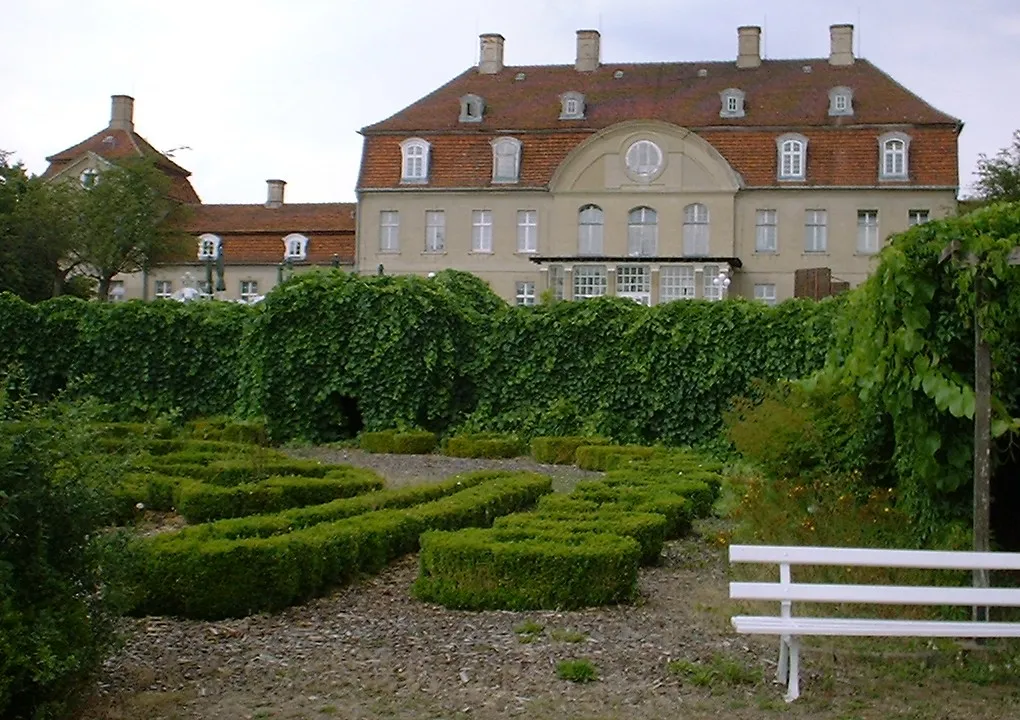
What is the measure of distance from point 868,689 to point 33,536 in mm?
4094

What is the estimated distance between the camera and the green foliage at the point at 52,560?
5.21m

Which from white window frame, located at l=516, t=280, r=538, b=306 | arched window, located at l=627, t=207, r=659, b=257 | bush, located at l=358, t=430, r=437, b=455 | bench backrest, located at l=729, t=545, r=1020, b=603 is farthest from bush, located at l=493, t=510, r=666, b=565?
white window frame, located at l=516, t=280, r=538, b=306

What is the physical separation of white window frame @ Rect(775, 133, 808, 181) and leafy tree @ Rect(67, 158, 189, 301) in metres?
20.2

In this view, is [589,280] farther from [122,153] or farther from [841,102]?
[122,153]

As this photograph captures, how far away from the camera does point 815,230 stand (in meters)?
39.8

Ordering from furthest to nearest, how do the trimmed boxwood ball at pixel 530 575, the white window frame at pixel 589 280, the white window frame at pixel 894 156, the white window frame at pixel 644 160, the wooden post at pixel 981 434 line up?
the white window frame at pixel 644 160
the white window frame at pixel 894 156
the white window frame at pixel 589 280
the trimmed boxwood ball at pixel 530 575
the wooden post at pixel 981 434

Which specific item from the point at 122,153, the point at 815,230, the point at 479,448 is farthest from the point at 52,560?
the point at 122,153

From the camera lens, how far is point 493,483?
512 inches

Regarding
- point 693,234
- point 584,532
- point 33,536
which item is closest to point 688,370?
point 584,532

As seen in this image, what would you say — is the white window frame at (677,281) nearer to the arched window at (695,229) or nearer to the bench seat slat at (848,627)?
the arched window at (695,229)

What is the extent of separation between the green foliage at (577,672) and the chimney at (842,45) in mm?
39106

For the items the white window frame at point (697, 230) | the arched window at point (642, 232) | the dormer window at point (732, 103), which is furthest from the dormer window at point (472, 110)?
the dormer window at point (732, 103)

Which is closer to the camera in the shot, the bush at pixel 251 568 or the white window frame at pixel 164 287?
the bush at pixel 251 568

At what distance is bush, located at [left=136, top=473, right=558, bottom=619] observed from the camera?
26.3ft
